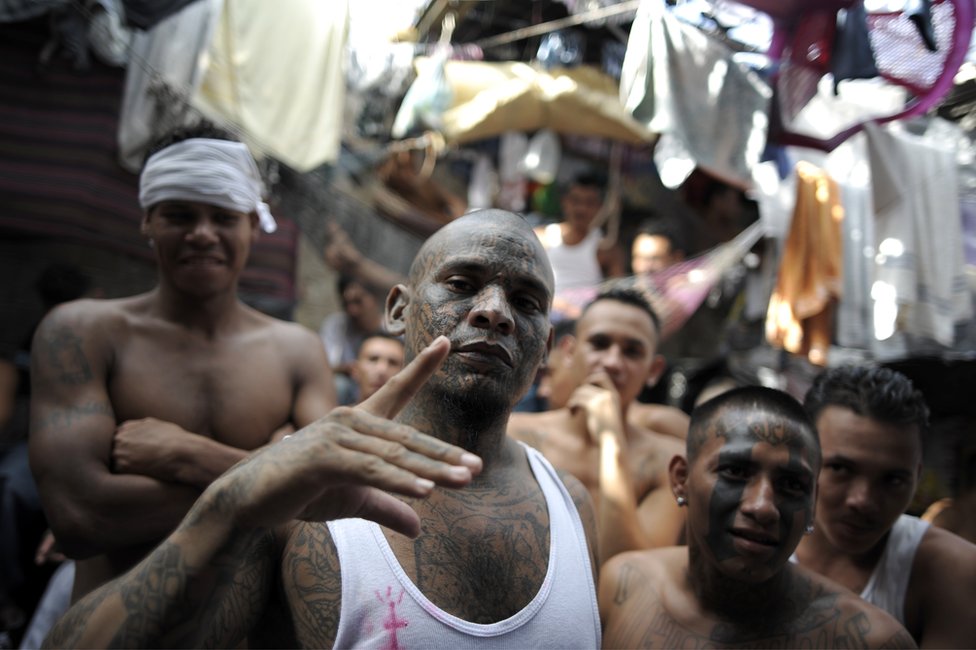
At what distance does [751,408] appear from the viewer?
2.67 meters

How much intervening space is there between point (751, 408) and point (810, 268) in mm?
4312

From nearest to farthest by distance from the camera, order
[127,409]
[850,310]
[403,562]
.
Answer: [403,562]
[127,409]
[850,310]

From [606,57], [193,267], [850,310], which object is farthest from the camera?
[606,57]

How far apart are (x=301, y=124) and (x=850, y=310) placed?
479 cm

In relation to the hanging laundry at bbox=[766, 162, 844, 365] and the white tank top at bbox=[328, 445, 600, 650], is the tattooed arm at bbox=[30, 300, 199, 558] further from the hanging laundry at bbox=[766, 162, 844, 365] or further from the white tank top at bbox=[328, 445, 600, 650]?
the hanging laundry at bbox=[766, 162, 844, 365]

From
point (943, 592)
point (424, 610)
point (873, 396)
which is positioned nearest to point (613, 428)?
point (873, 396)

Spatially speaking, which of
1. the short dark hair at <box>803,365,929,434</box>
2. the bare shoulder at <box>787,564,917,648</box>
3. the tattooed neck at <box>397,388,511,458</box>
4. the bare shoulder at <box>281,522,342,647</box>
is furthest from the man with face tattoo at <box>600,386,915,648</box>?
the bare shoulder at <box>281,522,342,647</box>

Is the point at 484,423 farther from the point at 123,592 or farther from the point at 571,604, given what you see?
the point at 123,592

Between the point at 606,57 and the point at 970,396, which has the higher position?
the point at 606,57

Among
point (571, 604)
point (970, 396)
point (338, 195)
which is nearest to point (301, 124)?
point (338, 195)

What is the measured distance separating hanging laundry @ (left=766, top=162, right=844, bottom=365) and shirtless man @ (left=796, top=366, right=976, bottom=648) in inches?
134

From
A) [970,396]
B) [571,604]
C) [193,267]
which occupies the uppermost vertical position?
[193,267]

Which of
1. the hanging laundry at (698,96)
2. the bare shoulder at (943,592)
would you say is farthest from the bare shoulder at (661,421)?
the bare shoulder at (943,592)

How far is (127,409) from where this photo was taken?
2.77m
